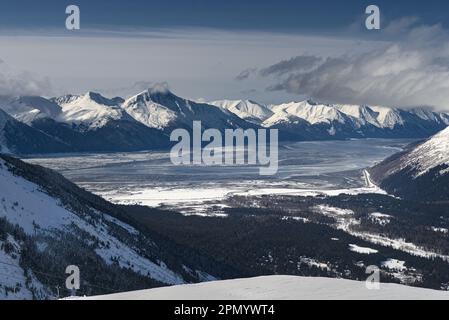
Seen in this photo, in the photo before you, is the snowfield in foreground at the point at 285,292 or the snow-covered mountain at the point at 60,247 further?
the snow-covered mountain at the point at 60,247

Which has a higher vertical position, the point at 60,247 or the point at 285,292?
the point at 285,292

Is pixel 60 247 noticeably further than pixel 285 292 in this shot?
Yes

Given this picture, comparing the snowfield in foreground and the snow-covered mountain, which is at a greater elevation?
the snowfield in foreground

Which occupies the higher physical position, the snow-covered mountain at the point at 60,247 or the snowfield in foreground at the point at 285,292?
the snowfield in foreground at the point at 285,292

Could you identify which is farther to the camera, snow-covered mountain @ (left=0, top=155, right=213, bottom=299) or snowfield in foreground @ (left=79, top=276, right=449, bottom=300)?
snow-covered mountain @ (left=0, top=155, right=213, bottom=299)
